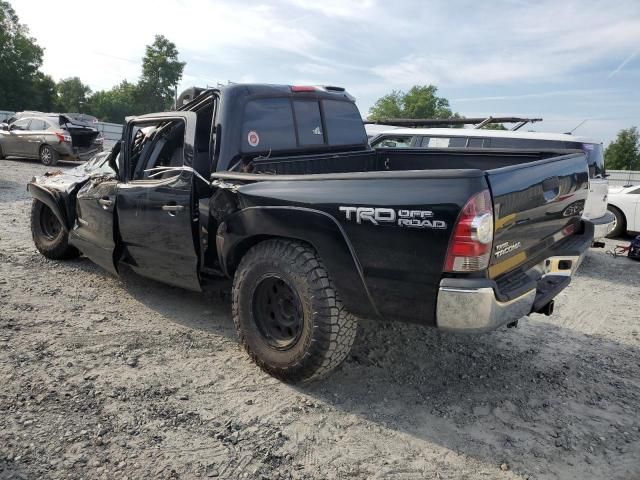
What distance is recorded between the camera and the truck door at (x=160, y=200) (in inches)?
148

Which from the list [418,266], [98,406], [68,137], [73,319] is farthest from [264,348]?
[68,137]

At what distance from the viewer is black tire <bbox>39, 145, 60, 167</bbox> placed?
1576 centimetres

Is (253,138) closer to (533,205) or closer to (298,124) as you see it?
(298,124)

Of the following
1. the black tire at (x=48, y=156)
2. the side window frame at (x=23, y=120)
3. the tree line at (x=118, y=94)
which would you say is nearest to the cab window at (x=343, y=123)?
the black tire at (x=48, y=156)

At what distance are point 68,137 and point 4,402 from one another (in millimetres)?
14647

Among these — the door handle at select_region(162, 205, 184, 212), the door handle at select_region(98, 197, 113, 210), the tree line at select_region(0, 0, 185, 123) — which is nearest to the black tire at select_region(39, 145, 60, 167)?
the door handle at select_region(98, 197, 113, 210)

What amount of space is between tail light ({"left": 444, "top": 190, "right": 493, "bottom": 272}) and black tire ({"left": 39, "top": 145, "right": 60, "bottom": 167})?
16205 millimetres

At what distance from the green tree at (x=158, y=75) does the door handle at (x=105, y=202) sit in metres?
68.8

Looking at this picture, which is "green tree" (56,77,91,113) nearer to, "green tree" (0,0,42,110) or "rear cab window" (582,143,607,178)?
"green tree" (0,0,42,110)

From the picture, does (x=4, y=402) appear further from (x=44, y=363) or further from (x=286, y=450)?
(x=286, y=450)

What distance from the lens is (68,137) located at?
15.5m

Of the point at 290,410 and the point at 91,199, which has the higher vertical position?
the point at 91,199

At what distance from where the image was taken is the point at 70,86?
7812 cm

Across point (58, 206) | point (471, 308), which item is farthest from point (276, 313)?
point (58, 206)
